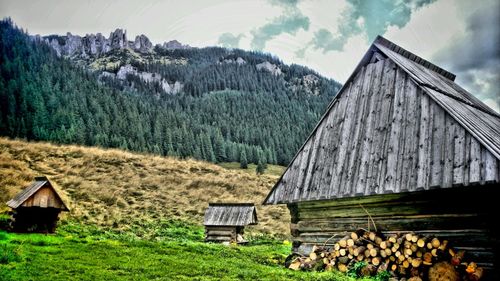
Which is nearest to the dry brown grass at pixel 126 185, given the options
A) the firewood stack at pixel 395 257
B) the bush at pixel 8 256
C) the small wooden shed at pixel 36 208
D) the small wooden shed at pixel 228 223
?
the small wooden shed at pixel 228 223

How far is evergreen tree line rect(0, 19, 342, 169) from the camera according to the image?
7281cm

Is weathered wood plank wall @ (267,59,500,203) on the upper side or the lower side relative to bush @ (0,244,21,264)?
upper

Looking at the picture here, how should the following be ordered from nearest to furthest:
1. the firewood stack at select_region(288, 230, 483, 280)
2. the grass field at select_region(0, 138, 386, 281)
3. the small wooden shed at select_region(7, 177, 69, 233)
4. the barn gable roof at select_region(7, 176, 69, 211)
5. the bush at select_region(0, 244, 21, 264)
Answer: the firewood stack at select_region(288, 230, 483, 280)
the bush at select_region(0, 244, 21, 264)
the grass field at select_region(0, 138, 386, 281)
the barn gable roof at select_region(7, 176, 69, 211)
the small wooden shed at select_region(7, 177, 69, 233)

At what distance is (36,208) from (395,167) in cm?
1475

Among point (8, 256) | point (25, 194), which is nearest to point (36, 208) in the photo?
point (25, 194)

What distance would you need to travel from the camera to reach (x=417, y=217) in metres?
9.22

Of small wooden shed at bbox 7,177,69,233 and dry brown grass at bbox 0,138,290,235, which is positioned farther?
dry brown grass at bbox 0,138,290,235

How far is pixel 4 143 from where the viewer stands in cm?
4228

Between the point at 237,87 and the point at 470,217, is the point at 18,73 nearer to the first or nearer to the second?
the point at 470,217

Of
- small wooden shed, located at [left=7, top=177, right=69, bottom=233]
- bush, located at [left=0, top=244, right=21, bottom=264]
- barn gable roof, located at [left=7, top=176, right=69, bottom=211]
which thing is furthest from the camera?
small wooden shed, located at [left=7, top=177, right=69, bottom=233]

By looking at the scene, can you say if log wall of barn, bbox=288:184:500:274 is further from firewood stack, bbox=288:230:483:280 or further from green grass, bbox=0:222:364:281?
green grass, bbox=0:222:364:281

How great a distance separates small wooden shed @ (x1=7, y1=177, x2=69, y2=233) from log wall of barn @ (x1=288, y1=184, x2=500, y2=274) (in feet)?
36.1

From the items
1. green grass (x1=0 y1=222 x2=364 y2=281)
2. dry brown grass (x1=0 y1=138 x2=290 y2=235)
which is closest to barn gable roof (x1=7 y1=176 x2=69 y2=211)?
green grass (x1=0 y1=222 x2=364 y2=281)

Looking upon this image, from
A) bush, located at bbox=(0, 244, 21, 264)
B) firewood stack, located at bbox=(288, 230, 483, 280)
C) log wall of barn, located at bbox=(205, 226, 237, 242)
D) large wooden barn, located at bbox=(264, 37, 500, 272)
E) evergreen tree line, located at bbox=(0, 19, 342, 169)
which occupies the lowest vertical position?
bush, located at bbox=(0, 244, 21, 264)
